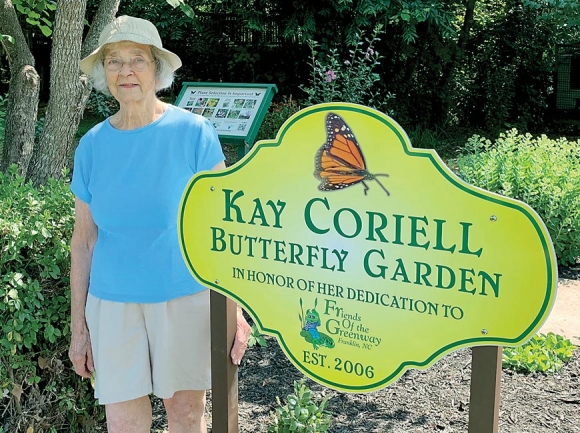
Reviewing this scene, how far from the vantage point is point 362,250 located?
5.81 feet

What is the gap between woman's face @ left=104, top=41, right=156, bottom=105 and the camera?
226 centimetres

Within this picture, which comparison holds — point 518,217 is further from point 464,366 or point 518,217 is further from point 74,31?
point 74,31

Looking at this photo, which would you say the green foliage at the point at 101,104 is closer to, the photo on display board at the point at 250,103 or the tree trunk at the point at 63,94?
the photo on display board at the point at 250,103

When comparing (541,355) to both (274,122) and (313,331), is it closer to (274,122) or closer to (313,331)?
(313,331)

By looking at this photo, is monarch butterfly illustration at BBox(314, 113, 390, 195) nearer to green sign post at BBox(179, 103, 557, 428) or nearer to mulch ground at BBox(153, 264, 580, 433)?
green sign post at BBox(179, 103, 557, 428)

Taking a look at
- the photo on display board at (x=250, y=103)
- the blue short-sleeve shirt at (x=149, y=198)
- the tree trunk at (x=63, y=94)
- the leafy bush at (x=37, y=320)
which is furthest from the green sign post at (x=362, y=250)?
the photo on display board at (x=250, y=103)

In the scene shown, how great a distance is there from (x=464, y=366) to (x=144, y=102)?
7.27ft

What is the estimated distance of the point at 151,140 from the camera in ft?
7.26

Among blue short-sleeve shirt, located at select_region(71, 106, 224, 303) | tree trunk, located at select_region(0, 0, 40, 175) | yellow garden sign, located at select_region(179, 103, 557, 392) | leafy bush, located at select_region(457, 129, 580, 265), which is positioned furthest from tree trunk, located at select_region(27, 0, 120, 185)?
leafy bush, located at select_region(457, 129, 580, 265)

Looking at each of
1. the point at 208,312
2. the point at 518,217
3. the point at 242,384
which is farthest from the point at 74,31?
the point at 518,217

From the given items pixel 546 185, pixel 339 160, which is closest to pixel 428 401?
pixel 339 160

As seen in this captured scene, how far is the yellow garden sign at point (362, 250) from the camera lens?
159 cm

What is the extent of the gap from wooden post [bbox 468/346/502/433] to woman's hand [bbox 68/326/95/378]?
1293 mm

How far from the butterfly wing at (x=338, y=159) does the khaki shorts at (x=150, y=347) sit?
0.69 meters
